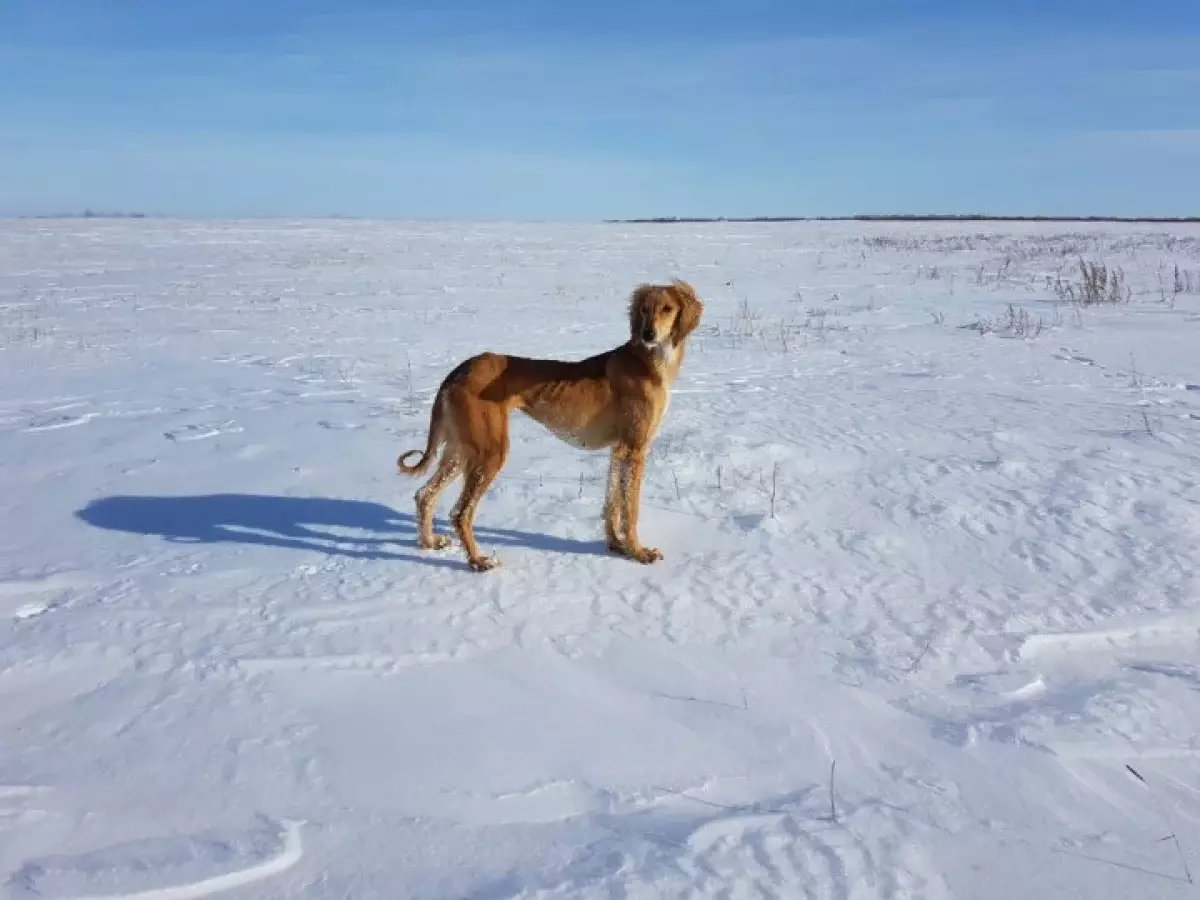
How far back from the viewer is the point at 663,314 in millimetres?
5238

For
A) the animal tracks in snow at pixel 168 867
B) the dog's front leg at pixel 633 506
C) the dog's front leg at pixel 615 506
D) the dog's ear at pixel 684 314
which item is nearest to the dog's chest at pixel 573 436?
the dog's front leg at pixel 615 506

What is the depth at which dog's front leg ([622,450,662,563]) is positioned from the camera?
A: 5.14 meters

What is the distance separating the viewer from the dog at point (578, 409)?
5074 mm

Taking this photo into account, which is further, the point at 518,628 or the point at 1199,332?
the point at 1199,332

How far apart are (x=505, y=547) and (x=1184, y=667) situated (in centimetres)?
359

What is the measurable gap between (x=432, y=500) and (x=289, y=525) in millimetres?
1066

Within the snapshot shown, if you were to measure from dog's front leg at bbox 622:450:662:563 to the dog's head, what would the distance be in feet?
2.37

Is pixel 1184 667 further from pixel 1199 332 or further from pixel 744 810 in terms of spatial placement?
pixel 1199 332

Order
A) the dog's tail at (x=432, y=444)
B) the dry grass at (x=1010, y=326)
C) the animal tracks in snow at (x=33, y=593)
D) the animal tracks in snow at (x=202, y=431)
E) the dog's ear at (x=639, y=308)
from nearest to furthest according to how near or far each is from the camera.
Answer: the animal tracks in snow at (x=33, y=593) < the dog's tail at (x=432, y=444) < the dog's ear at (x=639, y=308) < the animal tracks in snow at (x=202, y=431) < the dry grass at (x=1010, y=326)

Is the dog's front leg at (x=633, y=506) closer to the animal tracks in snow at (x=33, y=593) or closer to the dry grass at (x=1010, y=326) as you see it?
the animal tracks in snow at (x=33, y=593)

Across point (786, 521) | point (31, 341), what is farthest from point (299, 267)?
point (786, 521)

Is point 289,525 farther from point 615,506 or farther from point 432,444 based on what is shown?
point 615,506

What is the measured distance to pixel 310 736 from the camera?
3344 millimetres

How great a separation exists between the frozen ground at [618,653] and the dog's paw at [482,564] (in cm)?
9
